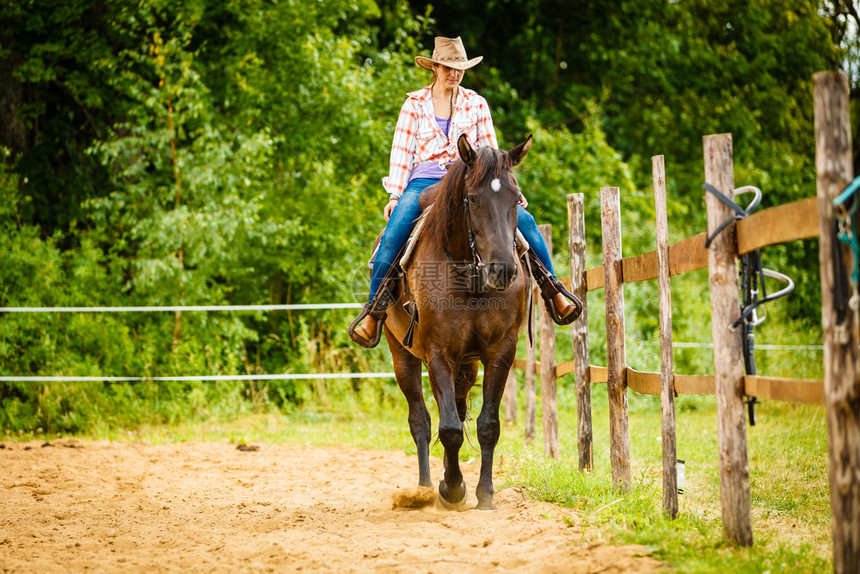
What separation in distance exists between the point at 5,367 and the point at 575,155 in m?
10.6

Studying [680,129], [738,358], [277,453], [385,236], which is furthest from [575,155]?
[738,358]

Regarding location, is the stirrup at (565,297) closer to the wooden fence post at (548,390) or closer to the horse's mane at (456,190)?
the horse's mane at (456,190)

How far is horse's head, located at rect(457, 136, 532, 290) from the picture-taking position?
13.7 ft

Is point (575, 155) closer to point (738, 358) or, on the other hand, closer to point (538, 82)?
point (538, 82)

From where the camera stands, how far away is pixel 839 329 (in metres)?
2.55

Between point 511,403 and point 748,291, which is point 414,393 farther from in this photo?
point 511,403

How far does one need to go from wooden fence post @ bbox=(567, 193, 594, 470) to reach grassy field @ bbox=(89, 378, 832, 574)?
9.3 inches

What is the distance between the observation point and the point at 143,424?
989 cm

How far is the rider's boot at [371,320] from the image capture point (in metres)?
5.33

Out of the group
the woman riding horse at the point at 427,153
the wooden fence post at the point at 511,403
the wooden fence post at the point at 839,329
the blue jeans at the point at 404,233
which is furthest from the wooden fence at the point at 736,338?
the wooden fence post at the point at 511,403

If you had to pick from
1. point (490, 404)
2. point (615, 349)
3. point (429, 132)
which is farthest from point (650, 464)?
point (429, 132)

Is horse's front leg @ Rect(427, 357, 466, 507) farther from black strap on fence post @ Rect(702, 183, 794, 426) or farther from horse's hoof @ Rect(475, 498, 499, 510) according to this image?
black strap on fence post @ Rect(702, 183, 794, 426)

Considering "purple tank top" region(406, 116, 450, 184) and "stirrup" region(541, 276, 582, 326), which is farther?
"purple tank top" region(406, 116, 450, 184)

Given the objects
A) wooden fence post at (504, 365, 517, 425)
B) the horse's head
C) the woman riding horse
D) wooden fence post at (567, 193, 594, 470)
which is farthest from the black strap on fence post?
wooden fence post at (504, 365, 517, 425)
